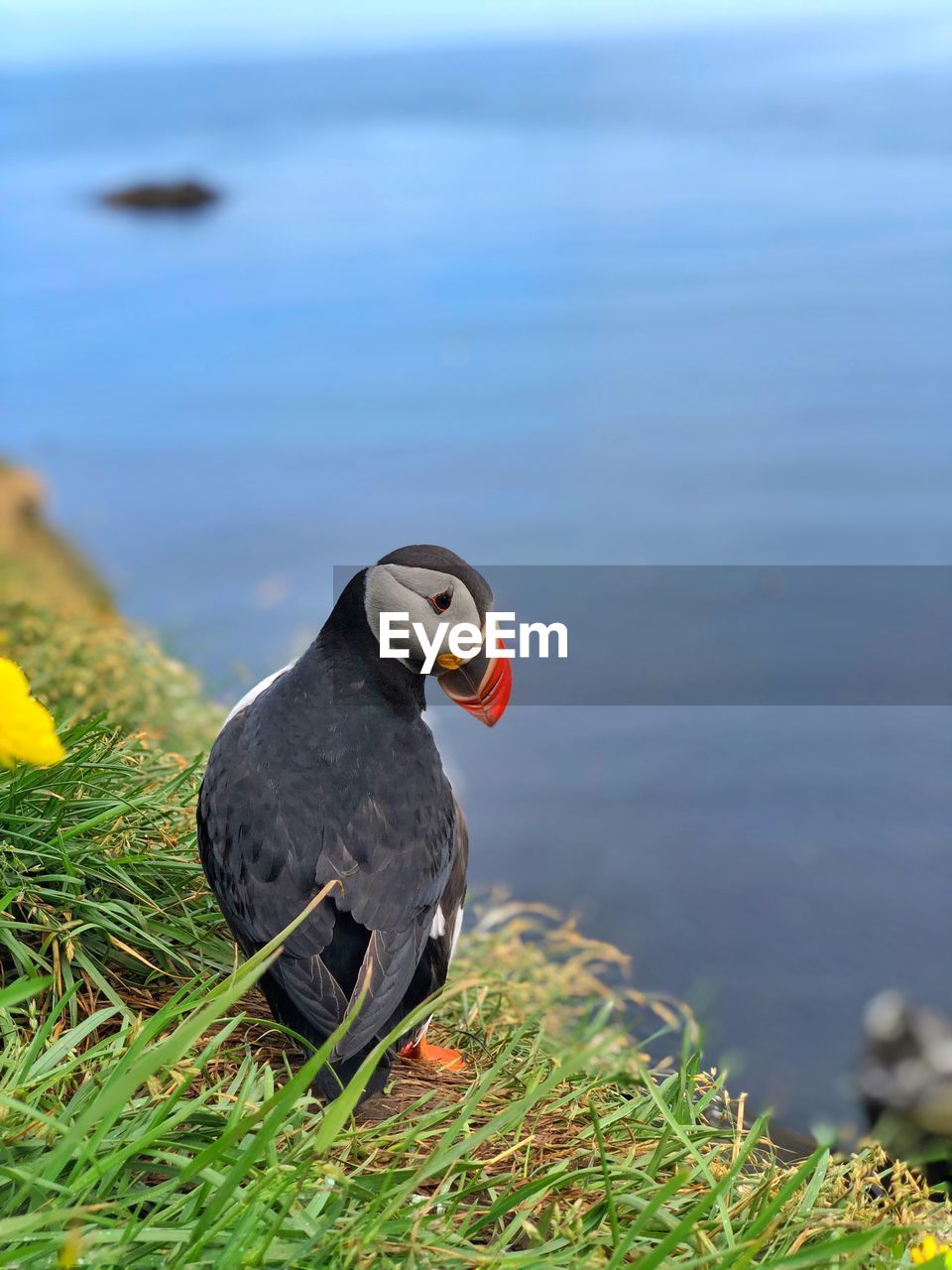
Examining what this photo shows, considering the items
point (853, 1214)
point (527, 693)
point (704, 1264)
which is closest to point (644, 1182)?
point (704, 1264)

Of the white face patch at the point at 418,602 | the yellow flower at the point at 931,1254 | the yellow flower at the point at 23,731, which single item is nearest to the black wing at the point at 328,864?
the white face patch at the point at 418,602

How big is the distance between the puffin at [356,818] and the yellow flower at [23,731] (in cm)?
106

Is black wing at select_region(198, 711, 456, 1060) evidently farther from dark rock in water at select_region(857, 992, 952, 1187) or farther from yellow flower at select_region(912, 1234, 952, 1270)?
dark rock in water at select_region(857, 992, 952, 1187)

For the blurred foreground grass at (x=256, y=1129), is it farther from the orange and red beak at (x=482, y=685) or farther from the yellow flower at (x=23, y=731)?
the orange and red beak at (x=482, y=685)

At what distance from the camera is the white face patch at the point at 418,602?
252 centimetres

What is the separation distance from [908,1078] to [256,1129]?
3.26 metres

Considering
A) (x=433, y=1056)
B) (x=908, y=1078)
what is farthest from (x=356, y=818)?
(x=908, y=1078)

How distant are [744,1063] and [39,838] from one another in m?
3.76


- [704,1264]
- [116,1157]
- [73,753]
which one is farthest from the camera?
[73,753]

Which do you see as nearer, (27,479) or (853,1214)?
(853,1214)

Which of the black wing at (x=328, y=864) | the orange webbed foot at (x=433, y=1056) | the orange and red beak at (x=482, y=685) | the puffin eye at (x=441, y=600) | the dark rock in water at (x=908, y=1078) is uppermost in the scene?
the puffin eye at (x=441, y=600)

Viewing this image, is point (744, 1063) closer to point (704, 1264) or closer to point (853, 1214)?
point (853, 1214)

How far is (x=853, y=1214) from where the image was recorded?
211 cm

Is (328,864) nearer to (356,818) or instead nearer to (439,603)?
(356,818)
